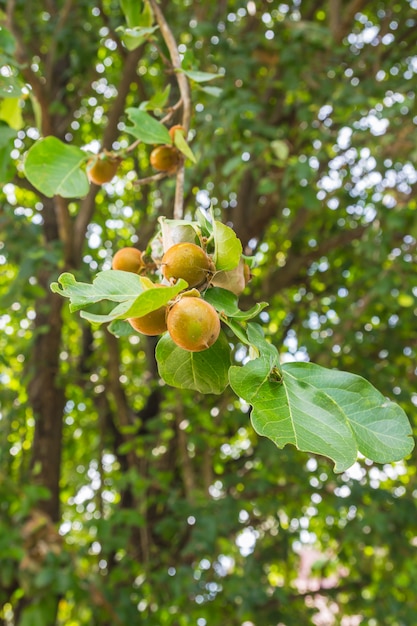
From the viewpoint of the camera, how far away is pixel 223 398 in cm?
313

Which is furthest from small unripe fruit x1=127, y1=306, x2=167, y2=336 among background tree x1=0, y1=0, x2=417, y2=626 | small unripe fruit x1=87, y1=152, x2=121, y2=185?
background tree x1=0, y1=0, x2=417, y2=626

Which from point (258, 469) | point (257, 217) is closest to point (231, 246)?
point (258, 469)

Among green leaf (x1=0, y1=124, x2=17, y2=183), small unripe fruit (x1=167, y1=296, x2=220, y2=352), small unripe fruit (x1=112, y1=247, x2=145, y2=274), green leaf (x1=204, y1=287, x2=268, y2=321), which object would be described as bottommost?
green leaf (x1=0, y1=124, x2=17, y2=183)

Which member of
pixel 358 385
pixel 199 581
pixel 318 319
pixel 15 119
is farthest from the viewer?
pixel 318 319

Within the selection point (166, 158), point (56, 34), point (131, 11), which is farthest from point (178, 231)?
point (56, 34)

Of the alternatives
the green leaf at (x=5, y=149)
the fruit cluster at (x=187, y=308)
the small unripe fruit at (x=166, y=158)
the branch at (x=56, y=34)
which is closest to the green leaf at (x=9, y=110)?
the green leaf at (x=5, y=149)

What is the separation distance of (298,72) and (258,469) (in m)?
1.79

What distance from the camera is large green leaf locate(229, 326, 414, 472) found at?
0.55m

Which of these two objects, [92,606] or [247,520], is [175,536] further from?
[92,606]

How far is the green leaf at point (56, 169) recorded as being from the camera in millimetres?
911

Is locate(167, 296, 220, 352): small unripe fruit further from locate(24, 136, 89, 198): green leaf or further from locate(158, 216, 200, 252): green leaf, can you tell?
locate(24, 136, 89, 198): green leaf

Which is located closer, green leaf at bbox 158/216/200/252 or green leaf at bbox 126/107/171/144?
green leaf at bbox 158/216/200/252

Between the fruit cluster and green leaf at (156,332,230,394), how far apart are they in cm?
4

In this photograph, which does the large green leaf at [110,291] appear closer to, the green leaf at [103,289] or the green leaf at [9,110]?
the green leaf at [103,289]
